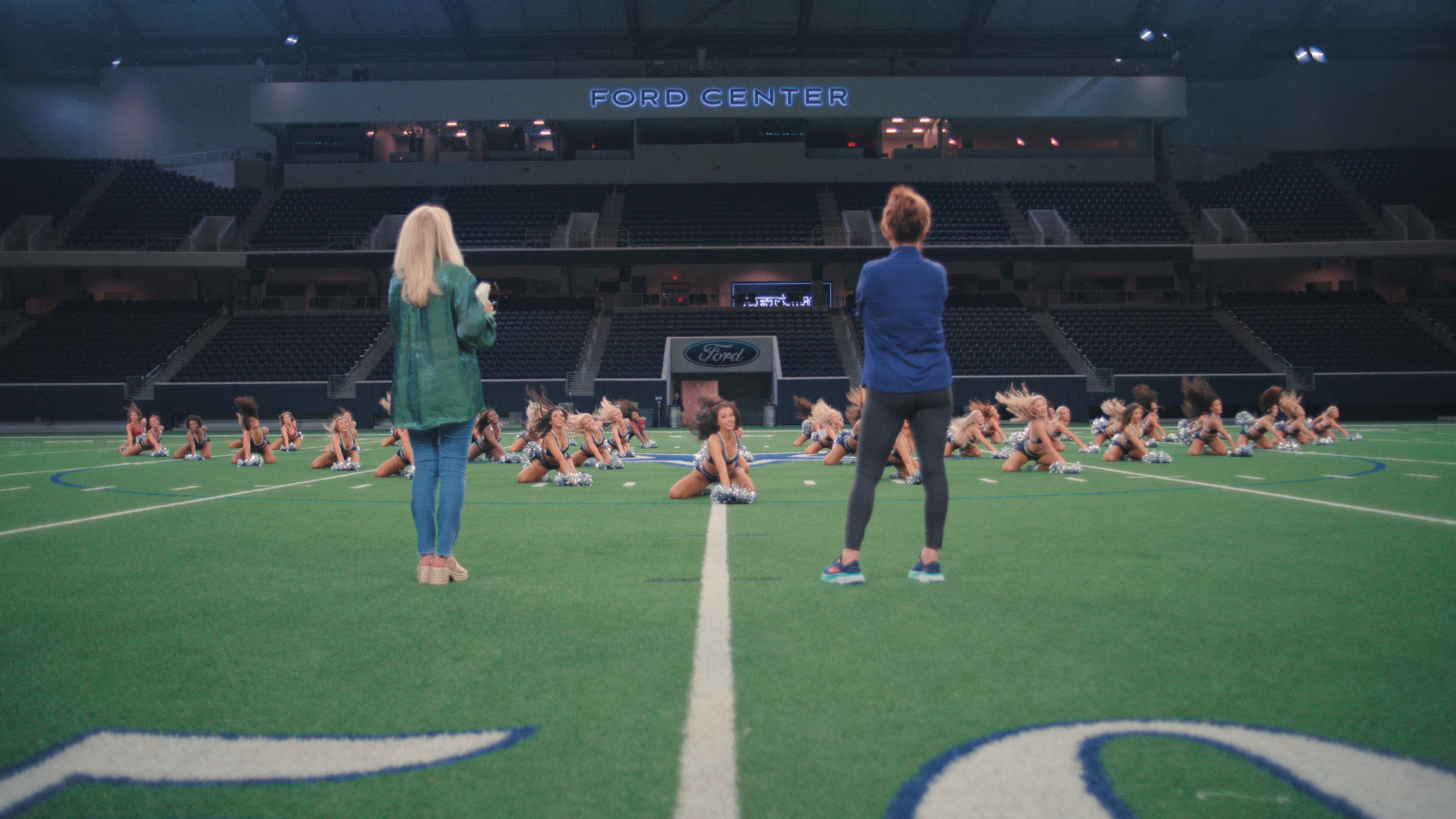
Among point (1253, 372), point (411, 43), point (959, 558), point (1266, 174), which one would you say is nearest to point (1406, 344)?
point (1253, 372)

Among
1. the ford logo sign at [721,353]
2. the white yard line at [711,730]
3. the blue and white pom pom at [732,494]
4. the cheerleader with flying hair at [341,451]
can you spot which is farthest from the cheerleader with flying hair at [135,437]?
the ford logo sign at [721,353]

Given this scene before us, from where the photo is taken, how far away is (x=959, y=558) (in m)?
4.21

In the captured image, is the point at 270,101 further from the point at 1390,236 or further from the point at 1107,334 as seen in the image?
the point at 1390,236

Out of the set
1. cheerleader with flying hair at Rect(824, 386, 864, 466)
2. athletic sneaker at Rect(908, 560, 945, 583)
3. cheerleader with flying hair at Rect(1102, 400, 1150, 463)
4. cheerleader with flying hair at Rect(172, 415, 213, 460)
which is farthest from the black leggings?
cheerleader with flying hair at Rect(172, 415, 213, 460)

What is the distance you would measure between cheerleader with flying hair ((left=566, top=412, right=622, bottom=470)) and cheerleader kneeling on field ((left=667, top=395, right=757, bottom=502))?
2472 millimetres

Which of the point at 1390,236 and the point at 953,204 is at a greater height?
the point at 953,204

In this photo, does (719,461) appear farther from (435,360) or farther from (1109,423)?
(1109,423)

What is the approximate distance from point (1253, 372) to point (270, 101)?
40.1m

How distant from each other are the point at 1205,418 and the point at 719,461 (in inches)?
335

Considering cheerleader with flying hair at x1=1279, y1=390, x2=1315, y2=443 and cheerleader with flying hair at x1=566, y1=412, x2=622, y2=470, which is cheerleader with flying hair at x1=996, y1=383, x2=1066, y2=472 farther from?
cheerleader with flying hair at x1=1279, y1=390, x2=1315, y2=443

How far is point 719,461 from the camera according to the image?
6719 mm

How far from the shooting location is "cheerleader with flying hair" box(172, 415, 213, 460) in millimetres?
12596

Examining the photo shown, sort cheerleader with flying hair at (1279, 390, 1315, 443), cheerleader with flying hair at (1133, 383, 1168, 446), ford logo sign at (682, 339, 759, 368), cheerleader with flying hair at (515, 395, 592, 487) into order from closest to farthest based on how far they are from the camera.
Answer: cheerleader with flying hair at (515, 395, 592, 487) < cheerleader with flying hair at (1133, 383, 1168, 446) < cheerleader with flying hair at (1279, 390, 1315, 443) < ford logo sign at (682, 339, 759, 368)

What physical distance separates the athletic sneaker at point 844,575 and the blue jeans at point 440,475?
168cm
